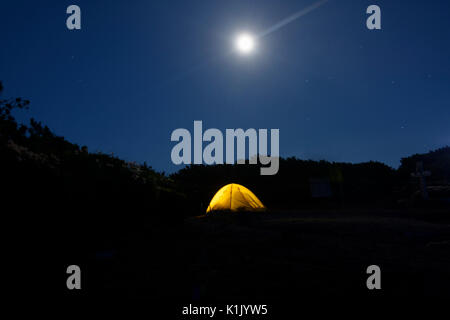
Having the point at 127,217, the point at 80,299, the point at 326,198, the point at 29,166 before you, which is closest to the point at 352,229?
the point at 127,217

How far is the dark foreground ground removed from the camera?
2906 millimetres

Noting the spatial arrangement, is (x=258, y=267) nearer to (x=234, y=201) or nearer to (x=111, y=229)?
(x=111, y=229)

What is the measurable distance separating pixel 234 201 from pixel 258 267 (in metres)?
10.2

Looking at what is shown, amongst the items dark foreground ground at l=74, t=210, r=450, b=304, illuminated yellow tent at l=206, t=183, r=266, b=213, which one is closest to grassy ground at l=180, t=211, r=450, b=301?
dark foreground ground at l=74, t=210, r=450, b=304

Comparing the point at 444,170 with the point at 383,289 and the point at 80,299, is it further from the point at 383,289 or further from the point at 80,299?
the point at 80,299

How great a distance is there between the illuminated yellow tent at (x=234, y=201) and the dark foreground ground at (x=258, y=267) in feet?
25.9

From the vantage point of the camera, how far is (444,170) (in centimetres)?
2005

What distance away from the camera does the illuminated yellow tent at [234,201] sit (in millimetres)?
13539

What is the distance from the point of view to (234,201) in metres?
13.8

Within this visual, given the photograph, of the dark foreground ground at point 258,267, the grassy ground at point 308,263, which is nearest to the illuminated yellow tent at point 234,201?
the grassy ground at point 308,263

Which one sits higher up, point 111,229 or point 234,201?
point 111,229

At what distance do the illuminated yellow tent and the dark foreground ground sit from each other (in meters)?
7.88

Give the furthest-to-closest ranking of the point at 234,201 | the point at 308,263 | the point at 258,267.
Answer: the point at 234,201 < the point at 308,263 < the point at 258,267

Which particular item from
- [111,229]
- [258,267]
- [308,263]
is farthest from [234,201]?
[111,229]
